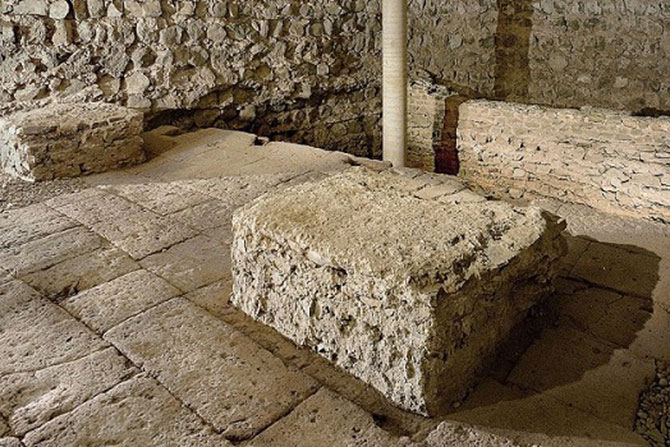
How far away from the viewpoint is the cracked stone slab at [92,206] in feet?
13.6

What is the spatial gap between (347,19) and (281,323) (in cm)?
580

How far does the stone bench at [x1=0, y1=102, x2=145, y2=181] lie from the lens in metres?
4.72

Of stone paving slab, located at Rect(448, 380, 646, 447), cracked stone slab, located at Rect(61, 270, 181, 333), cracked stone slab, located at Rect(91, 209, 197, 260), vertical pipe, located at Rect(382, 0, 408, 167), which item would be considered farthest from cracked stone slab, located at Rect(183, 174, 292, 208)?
stone paving slab, located at Rect(448, 380, 646, 447)

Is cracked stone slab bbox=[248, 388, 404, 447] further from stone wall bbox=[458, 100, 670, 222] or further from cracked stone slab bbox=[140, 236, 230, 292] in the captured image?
stone wall bbox=[458, 100, 670, 222]

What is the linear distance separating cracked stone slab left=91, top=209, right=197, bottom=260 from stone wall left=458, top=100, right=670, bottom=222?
10.1ft

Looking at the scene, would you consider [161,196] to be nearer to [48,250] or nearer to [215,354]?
[48,250]

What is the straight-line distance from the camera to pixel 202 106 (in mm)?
6582

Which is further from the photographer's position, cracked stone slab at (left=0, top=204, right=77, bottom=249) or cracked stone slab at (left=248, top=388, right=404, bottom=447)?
cracked stone slab at (left=0, top=204, right=77, bottom=249)

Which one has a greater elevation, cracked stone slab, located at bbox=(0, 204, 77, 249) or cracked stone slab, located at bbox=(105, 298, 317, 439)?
cracked stone slab, located at bbox=(0, 204, 77, 249)

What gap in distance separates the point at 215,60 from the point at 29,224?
125 inches

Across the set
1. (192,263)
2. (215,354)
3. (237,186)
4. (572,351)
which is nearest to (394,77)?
(237,186)

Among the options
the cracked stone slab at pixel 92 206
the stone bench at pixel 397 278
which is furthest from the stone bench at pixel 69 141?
the stone bench at pixel 397 278

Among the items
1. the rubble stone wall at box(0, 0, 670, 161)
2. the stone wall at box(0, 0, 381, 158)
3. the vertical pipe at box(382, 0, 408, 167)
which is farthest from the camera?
the rubble stone wall at box(0, 0, 670, 161)

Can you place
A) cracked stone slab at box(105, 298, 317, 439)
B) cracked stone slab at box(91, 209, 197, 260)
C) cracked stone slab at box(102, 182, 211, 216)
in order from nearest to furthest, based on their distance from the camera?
cracked stone slab at box(105, 298, 317, 439)
cracked stone slab at box(91, 209, 197, 260)
cracked stone slab at box(102, 182, 211, 216)
